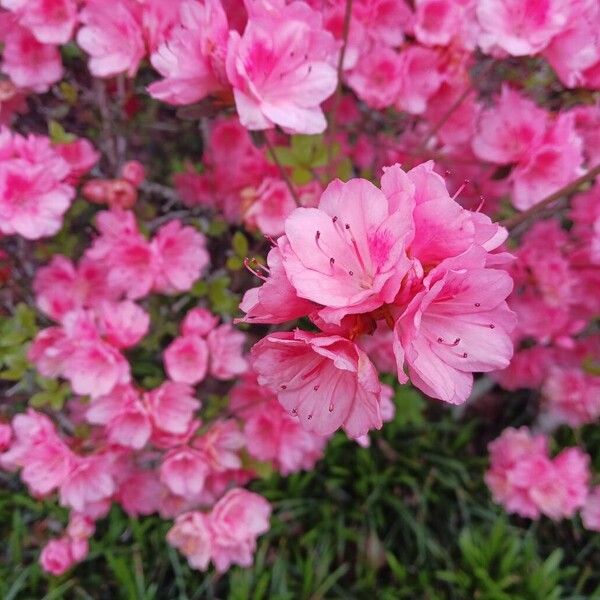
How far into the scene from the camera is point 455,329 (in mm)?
706

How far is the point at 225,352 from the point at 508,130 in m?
0.76

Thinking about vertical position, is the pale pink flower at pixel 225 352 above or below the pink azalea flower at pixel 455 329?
below

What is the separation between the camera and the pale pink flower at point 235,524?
133 centimetres

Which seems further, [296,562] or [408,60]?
[296,562]

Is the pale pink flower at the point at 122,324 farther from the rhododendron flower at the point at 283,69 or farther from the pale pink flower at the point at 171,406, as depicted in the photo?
the rhododendron flower at the point at 283,69

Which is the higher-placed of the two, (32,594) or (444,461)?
(444,461)

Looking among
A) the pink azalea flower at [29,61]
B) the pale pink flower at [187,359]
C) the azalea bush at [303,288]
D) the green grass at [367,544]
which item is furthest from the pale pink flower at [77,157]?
the green grass at [367,544]

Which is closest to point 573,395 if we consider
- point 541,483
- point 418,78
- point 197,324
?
point 541,483

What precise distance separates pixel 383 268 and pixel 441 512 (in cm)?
149

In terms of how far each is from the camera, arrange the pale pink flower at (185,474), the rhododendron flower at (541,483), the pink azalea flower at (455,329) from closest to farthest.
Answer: the pink azalea flower at (455,329)
the pale pink flower at (185,474)
the rhododendron flower at (541,483)

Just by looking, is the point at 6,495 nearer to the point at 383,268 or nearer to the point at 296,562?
the point at 296,562

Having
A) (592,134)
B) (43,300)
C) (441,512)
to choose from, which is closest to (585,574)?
(441,512)

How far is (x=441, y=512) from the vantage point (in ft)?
6.18

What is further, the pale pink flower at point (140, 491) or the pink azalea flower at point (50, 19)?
the pale pink flower at point (140, 491)
